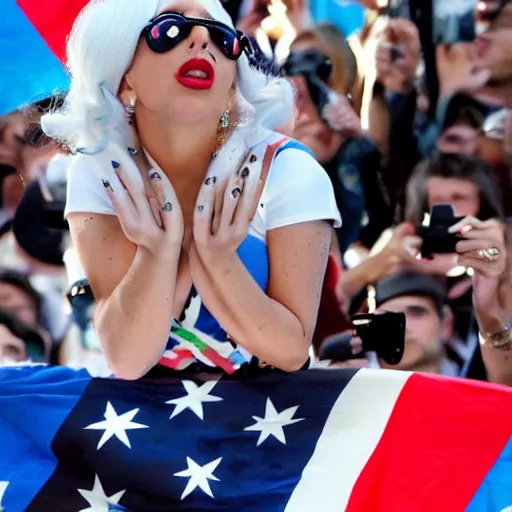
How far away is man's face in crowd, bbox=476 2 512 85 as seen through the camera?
201 centimetres

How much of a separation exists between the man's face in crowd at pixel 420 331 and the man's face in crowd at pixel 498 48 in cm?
57

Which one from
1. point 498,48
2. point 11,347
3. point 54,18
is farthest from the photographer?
point 11,347

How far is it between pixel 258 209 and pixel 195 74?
0.22 meters

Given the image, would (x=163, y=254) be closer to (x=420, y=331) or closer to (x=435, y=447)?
(x=435, y=447)

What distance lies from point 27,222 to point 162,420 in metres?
1.09

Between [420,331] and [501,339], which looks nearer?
[501,339]

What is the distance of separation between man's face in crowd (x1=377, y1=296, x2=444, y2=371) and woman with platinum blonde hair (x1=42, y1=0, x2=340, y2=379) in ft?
2.60

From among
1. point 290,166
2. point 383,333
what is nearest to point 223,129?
point 290,166

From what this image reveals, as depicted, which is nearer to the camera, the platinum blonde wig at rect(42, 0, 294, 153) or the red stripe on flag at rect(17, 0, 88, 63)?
the platinum blonde wig at rect(42, 0, 294, 153)

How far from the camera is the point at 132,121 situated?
1327 mm

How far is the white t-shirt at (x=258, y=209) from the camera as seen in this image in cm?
128

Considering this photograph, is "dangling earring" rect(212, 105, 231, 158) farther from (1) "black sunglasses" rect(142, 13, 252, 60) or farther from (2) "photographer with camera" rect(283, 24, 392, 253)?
(2) "photographer with camera" rect(283, 24, 392, 253)

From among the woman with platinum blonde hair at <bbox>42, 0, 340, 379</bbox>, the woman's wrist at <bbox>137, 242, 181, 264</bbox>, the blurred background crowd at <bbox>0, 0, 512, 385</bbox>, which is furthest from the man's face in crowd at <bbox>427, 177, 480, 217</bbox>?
the woman's wrist at <bbox>137, 242, 181, 264</bbox>

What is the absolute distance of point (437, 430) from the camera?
3.99 ft
